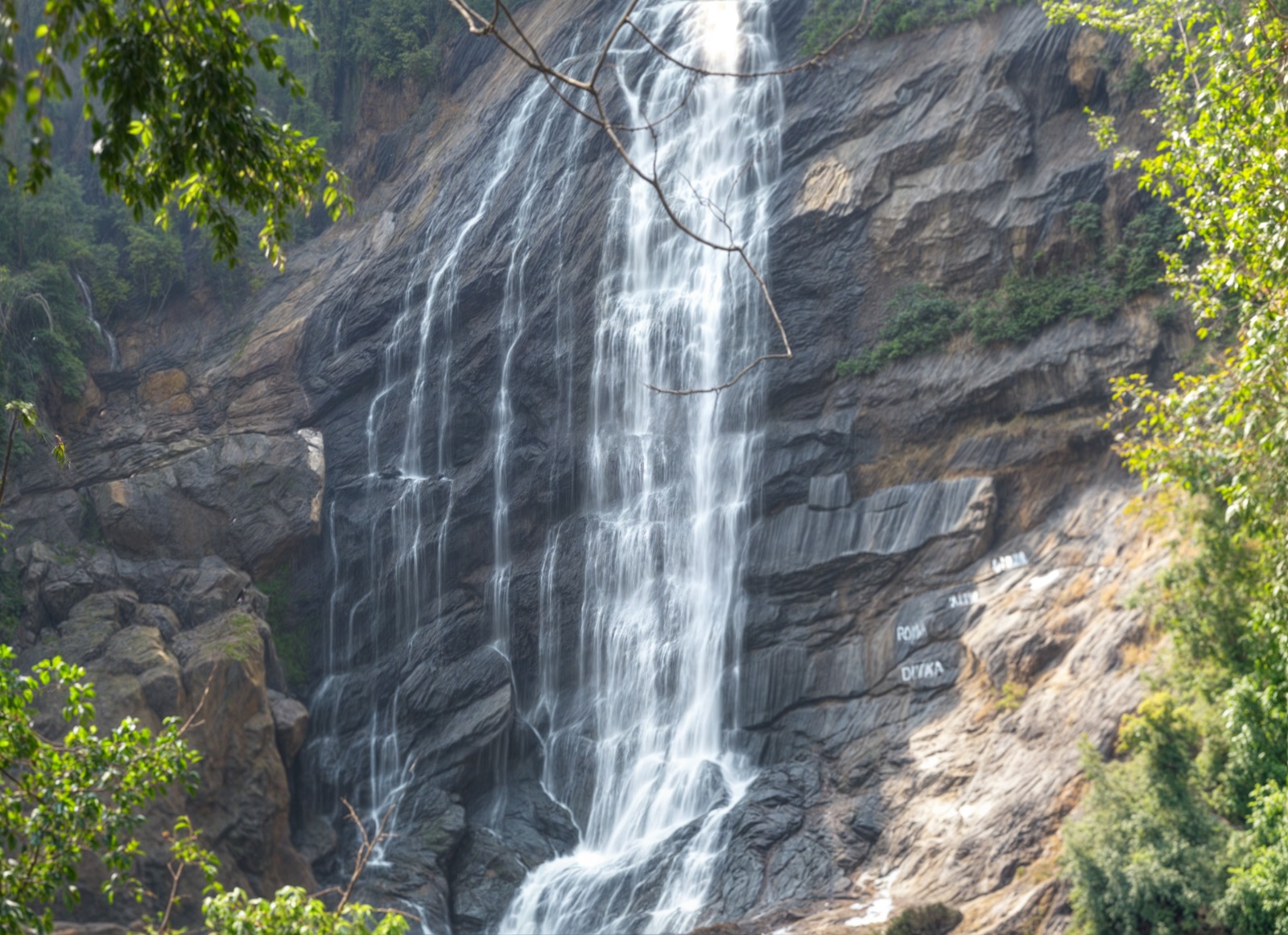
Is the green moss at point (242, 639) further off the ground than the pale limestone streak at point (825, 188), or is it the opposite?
the pale limestone streak at point (825, 188)

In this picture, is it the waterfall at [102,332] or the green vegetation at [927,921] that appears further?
the waterfall at [102,332]

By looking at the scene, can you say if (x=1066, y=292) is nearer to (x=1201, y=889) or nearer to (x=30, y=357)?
(x=1201, y=889)

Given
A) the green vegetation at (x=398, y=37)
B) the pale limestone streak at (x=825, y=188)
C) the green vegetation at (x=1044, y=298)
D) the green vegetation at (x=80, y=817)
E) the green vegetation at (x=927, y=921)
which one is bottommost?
the green vegetation at (x=927, y=921)

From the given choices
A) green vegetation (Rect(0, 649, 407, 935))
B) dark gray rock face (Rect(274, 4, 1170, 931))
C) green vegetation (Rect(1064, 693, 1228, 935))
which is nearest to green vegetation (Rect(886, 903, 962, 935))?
dark gray rock face (Rect(274, 4, 1170, 931))

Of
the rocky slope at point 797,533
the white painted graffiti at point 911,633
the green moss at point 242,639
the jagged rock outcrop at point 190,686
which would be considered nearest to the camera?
the rocky slope at point 797,533

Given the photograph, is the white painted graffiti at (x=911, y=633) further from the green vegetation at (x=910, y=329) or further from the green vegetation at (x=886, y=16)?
the green vegetation at (x=886, y=16)

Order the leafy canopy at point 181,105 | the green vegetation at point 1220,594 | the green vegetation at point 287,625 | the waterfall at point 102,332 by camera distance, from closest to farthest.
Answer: the leafy canopy at point 181,105
the green vegetation at point 1220,594
the green vegetation at point 287,625
the waterfall at point 102,332

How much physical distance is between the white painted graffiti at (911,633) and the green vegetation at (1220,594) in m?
A: 5.98

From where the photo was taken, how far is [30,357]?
32.2 m

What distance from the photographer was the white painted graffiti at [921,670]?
2247 cm

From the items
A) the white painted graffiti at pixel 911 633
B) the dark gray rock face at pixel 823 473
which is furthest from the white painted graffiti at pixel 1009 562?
the white painted graffiti at pixel 911 633

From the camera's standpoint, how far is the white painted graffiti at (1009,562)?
889 inches

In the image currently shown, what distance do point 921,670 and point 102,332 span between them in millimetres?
27423

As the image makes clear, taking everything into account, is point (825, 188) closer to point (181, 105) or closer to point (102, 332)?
point (102, 332)
